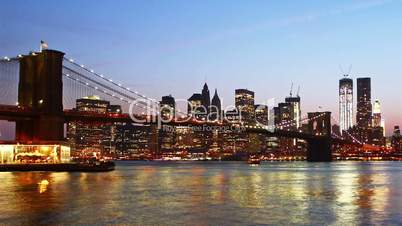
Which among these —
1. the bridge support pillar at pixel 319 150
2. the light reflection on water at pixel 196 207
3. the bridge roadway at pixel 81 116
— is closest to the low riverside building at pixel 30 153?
the bridge roadway at pixel 81 116

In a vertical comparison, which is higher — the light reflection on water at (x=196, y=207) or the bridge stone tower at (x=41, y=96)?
the bridge stone tower at (x=41, y=96)

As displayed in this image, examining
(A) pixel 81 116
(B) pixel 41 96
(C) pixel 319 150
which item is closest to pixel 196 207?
(B) pixel 41 96

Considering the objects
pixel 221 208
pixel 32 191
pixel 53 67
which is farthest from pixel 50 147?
pixel 221 208

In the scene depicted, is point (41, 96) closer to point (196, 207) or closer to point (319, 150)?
point (196, 207)

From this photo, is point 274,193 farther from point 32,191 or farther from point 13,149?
point 13,149

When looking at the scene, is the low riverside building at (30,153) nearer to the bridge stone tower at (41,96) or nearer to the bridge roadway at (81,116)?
the bridge stone tower at (41,96)

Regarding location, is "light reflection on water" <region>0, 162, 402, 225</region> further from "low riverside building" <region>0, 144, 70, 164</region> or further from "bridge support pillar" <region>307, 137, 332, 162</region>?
"bridge support pillar" <region>307, 137, 332, 162</region>

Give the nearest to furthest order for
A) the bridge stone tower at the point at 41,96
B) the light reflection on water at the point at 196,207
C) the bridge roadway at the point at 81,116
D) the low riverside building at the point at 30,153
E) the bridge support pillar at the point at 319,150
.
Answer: the light reflection on water at the point at 196,207, the bridge roadway at the point at 81,116, the bridge stone tower at the point at 41,96, the low riverside building at the point at 30,153, the bridge support pillar at the point at 319,150
